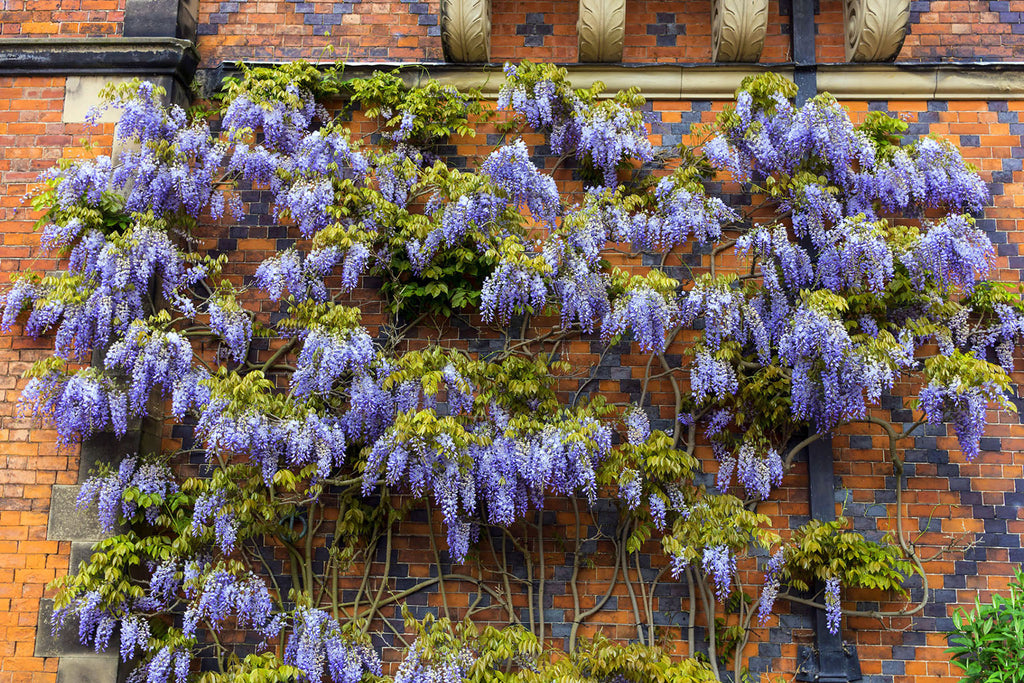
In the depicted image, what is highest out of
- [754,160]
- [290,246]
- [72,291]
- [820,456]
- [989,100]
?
[989,100]

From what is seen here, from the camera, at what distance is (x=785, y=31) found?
573 centimetres

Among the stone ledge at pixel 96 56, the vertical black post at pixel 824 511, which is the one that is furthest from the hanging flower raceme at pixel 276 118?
the vertical black post at pixel 824 511

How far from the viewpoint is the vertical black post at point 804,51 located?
5.58 meters

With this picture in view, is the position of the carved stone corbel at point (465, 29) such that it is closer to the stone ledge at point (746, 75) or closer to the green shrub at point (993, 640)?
the stone ledge at point (746, 75)

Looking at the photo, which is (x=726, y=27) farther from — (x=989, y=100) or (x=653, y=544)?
(x=653, y=544)

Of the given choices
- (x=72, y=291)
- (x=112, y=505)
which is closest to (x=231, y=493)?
(x=112, y=505)

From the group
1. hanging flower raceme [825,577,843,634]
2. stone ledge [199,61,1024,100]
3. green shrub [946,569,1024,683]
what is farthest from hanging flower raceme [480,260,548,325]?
green shrub [946,569,1024,683]

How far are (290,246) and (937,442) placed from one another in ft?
12.8

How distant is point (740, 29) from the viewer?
18.0 feet

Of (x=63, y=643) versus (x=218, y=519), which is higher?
(x=218, y=519)

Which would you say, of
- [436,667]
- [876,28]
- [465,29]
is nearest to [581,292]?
[465,29]

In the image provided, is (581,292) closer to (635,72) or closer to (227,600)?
(635,72)

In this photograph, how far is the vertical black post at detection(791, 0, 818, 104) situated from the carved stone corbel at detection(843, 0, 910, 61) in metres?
0.23

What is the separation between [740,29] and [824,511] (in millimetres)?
2829
